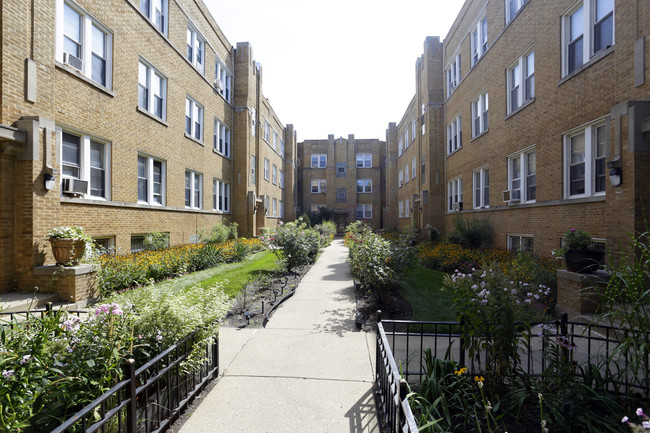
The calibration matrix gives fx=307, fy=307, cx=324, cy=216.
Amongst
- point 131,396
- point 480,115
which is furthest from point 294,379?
point 480,115

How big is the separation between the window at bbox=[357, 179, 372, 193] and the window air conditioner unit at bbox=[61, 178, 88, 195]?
33076 millimetres

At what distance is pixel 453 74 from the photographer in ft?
59.3

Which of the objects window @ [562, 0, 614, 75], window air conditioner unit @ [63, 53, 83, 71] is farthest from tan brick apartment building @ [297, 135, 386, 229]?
window air conditioner unit @ [63, 53, 83, 71]

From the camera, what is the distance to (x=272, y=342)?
5.07 m

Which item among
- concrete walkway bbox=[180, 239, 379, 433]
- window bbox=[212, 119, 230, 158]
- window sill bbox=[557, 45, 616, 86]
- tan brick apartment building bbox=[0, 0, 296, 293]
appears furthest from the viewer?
window bbox=[212, 119, 230, 158]

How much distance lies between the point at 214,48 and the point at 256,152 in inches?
302

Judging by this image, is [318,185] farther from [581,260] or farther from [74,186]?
[581,260]

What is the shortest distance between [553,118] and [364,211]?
30.4 m

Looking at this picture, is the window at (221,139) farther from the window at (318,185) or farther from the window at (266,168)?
the window at (318,185)

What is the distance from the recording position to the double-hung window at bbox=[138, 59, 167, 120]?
1151cm

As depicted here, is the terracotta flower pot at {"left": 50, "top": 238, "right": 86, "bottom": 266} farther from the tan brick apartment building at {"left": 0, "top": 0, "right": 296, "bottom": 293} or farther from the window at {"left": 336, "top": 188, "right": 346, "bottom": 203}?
the window at {"left": 336, "top": 188, "right": 346, "bottom": 203}

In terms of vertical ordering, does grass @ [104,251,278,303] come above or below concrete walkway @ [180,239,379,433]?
above

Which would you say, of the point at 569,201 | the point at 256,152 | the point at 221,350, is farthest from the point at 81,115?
the point at 256,152

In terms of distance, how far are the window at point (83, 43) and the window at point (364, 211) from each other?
1254 inches
